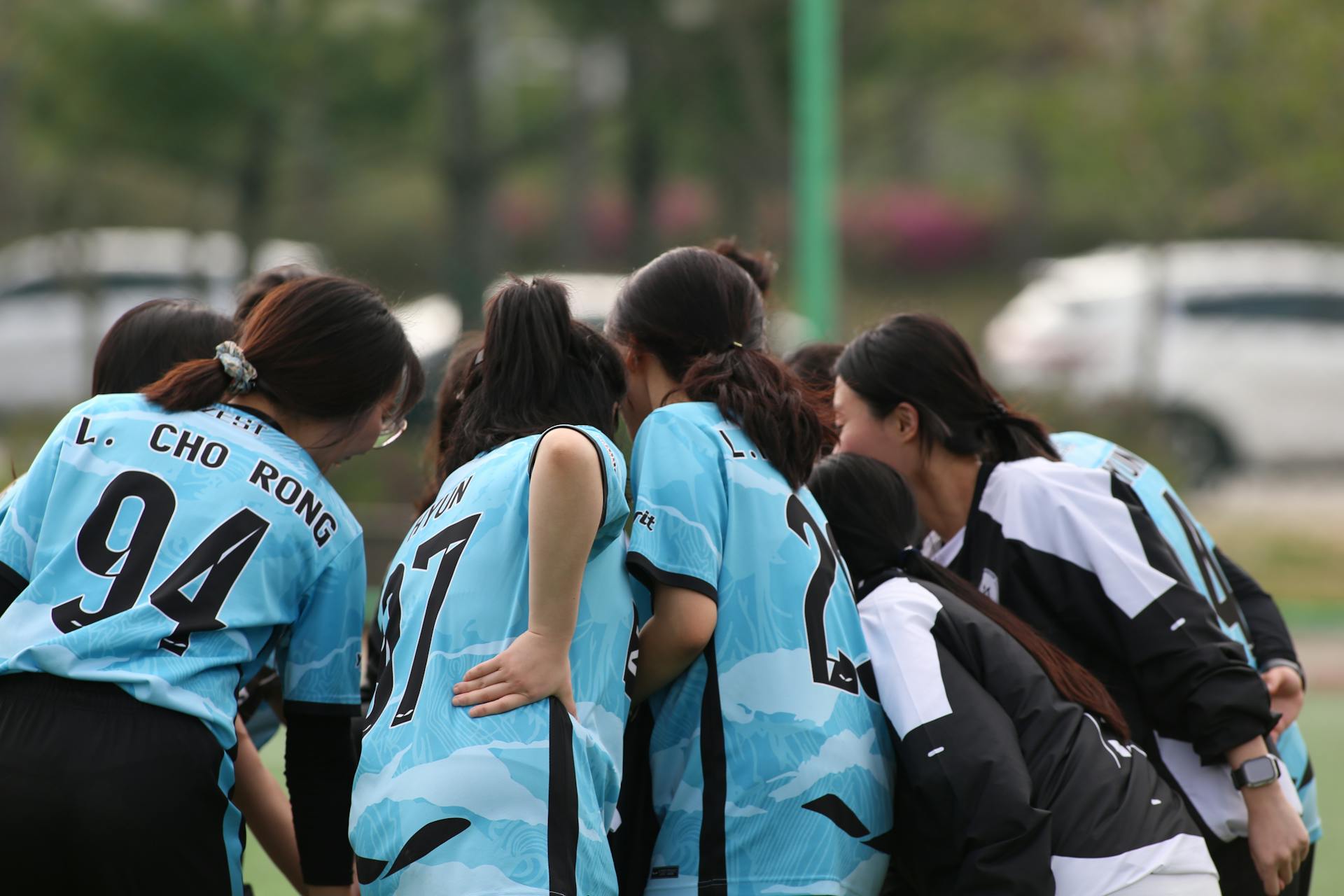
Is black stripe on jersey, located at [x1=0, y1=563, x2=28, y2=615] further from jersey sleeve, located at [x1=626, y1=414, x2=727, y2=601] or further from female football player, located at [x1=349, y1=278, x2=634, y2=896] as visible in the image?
jersey sleeve, located at [x1=626, y1=414, x2=727, y2=601]

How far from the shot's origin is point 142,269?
14383 mm

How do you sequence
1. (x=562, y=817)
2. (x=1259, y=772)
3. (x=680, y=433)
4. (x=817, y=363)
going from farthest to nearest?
(x=817, y=363)
(x=1259, y=772)
(x=680, y=433)
(x=562, y=817)

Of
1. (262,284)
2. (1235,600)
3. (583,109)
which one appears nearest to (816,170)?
(262,284)

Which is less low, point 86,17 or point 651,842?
point 86,17

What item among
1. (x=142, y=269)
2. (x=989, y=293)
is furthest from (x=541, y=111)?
(x=989, y=293)

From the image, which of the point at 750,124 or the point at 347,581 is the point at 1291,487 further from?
the point at 347,581

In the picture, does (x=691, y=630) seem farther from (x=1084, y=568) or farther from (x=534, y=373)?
(x=1084, y=568)

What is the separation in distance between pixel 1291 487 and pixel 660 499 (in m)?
11.8

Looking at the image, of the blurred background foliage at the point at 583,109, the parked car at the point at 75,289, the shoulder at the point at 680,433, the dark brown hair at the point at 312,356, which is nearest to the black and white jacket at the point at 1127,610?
the shoulder at the point at 680,433

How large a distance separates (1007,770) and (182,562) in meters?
1.49

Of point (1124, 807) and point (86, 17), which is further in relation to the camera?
point (86, 17)

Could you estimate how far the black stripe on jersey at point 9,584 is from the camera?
2670 mm

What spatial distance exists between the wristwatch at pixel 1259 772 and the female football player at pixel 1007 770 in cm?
19

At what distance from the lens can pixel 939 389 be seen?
3.18 meters
